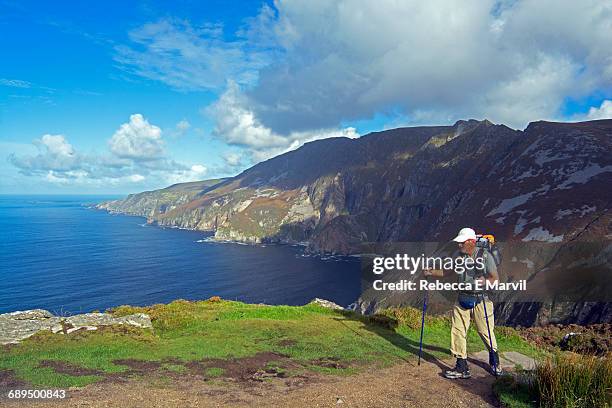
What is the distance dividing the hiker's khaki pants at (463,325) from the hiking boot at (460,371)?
0.18 metres

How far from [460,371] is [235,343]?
26.8ft

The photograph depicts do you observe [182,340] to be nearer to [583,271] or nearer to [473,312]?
[473,312]

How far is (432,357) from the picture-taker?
44.0 ft

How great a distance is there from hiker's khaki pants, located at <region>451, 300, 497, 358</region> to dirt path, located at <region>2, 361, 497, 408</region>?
890 millimetres

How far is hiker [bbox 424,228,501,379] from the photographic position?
1129 cm

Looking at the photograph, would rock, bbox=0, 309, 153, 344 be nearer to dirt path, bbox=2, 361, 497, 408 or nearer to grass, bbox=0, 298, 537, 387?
grass, bbox=0, 298, 537, 387

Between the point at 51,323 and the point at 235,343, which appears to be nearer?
the point at 235,343

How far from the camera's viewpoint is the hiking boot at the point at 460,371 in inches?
432

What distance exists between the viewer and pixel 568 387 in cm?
805

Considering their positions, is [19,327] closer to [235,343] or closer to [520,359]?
[235,343]

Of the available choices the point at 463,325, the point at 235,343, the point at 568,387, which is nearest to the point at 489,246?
the point at 463,325

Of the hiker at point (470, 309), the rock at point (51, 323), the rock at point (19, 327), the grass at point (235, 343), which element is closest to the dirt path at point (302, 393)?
the hiker at point (470, 309)

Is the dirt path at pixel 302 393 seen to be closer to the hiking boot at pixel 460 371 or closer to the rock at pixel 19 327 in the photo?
the hiking boot at pixel 460 371

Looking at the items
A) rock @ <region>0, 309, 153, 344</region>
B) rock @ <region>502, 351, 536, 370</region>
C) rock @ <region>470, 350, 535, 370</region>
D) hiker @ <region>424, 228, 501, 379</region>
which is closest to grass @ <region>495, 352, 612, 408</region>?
hiker @ <region>424, 228, 501, 379</region>
